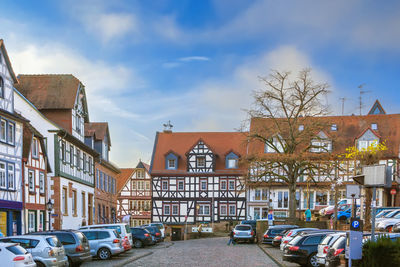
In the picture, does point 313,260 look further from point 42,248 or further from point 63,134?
point 63,134

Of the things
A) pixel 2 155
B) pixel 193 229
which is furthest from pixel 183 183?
pixel 2 155

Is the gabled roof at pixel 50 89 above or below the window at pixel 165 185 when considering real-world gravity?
above

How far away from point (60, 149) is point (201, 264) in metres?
19.4

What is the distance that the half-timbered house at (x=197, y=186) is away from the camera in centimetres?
6919

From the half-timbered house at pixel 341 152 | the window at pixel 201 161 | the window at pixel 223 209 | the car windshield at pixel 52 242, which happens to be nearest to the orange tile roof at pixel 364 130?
the half-timbered house at pixel 341 152

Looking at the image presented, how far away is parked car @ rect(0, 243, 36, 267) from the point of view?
17188 mm

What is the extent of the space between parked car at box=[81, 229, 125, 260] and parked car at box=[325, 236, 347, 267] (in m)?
12.7

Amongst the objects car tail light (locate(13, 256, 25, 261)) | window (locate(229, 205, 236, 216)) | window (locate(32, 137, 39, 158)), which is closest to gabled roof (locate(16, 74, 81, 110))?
window (locate(32, 137, 39, 158))

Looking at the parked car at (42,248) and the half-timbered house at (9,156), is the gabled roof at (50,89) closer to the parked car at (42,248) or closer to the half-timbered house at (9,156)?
the half-timbered house at (9,156)

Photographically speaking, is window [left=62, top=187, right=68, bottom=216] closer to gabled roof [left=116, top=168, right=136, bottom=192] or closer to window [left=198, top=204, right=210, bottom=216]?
window [left=198, top=204, right=210, bottom=216]

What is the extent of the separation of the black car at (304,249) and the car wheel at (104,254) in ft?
30.4

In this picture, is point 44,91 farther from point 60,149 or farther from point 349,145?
point 349,145

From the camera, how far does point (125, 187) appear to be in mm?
79750

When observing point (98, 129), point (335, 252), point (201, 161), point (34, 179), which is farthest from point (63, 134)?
point (201, 161)
